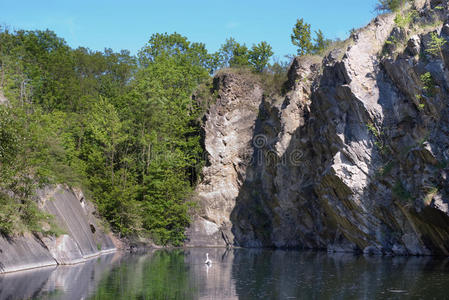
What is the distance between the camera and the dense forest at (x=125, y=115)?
45906 millimetres

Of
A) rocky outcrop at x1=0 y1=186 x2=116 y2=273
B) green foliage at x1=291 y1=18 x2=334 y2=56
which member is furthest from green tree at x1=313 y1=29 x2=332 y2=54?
rocky outcrop at x1=0 y1=186 x2=116 y2=273

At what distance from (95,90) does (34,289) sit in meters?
51.9

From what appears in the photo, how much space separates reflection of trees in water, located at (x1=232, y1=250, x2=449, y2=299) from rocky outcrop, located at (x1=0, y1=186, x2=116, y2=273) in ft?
30.1

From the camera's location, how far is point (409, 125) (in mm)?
37562

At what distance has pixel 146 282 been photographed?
2300 centimetres

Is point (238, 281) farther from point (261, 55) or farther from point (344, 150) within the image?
point (261, 55)

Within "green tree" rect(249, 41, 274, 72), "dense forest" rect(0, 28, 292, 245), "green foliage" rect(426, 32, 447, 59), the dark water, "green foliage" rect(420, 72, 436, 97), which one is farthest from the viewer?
"green tree" rect(249, 41, 274, 72)

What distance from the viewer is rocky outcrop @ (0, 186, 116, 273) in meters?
24.7

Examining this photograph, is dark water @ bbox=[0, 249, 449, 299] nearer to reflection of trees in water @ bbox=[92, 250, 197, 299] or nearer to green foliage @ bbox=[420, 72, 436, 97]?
reflection of trees in water @ bbox=[92, 250, 197, 299]

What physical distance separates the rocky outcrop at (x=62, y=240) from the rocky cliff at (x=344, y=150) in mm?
14852

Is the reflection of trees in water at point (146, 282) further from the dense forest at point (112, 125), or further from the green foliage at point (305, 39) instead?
the green foliage at point (305, 39)

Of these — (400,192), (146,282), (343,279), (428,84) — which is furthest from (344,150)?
(146,282)

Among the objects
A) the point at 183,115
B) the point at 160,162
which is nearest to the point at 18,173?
the point at 160,162

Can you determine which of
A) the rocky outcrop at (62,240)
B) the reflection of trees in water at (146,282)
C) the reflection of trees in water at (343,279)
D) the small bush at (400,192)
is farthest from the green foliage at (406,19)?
the rocky outcrop at (62,240)
